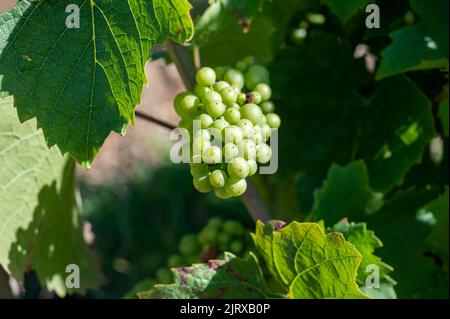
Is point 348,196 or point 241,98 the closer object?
point 241,98

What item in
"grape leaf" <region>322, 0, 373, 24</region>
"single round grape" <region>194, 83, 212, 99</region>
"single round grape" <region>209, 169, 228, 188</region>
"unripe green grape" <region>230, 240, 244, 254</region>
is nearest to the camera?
"single round grape" <region>209, 169, 228, 188</region>

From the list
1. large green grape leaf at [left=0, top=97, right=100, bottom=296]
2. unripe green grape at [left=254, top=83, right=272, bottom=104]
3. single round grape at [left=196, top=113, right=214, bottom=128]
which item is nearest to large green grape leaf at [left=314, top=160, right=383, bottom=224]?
unripe green grape at [left=254, top=83, right=272, bottom=104]

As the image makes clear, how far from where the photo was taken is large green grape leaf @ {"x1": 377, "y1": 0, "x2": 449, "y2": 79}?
1.22 meters

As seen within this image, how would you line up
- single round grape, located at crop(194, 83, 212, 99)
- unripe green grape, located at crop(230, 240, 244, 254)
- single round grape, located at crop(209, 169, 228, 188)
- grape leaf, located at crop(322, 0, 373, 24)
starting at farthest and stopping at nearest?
unripe green grape, located at crop(230, 240, 244, 254) < grape leaf, located at crop(322, 0, 373, 24) < single round grape, located at crop(194, 83, 212, 99) < single round grape, located at crop(209, 169, 228, 188)

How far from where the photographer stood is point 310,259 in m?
1.01

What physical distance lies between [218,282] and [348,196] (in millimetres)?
291

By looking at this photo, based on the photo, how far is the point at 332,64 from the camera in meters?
1.44

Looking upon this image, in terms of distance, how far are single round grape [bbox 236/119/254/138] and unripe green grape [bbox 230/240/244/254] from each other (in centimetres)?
44

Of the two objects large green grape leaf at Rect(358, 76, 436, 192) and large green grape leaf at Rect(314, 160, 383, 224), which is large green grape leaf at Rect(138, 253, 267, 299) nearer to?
large green grape leaf at Rect(314, 160, 383, 224)

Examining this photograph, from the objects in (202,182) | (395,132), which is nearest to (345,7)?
(395,132)

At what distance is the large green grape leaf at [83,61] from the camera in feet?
3.14

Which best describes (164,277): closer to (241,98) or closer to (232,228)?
(232,228)
